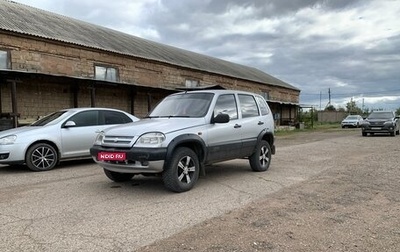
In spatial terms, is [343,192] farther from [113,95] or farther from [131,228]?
[113,95]

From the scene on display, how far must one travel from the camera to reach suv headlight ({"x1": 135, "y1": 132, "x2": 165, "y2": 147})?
19.8 ft

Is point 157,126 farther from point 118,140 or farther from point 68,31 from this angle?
point 68,31

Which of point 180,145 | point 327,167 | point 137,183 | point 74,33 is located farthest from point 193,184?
point 74,33

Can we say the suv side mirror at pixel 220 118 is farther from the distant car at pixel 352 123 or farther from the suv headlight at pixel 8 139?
the distant car at pixel 352 123

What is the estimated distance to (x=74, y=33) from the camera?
820 inches

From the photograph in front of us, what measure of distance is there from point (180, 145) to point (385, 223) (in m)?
3.26

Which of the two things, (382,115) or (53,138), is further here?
(382,115)

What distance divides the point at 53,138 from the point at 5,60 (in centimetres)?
963

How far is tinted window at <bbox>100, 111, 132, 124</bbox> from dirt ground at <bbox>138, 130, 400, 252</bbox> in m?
5.72

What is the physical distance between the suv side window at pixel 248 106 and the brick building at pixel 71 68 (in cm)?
951

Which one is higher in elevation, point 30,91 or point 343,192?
point 30,91

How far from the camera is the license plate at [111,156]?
19.8ft

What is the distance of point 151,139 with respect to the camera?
20.0ft

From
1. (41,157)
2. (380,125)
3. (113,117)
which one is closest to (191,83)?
(380,125)
